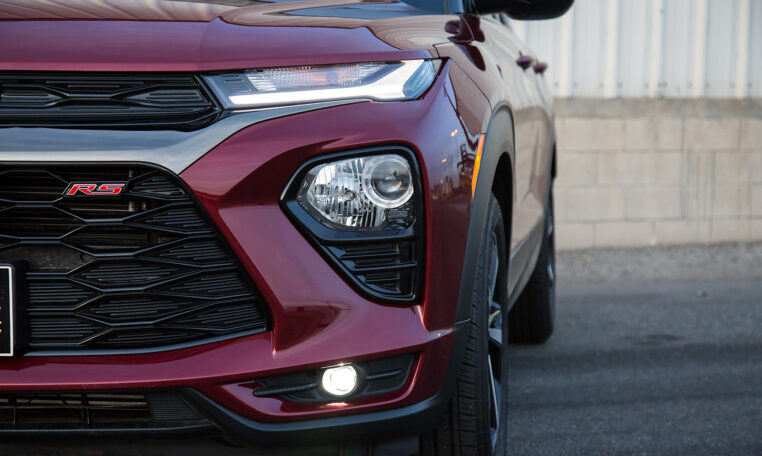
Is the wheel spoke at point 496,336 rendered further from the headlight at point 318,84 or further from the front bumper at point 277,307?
the headlight at point 318,84

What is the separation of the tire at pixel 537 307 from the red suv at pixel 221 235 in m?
2.35

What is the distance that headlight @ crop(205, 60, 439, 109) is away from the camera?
1.87 m

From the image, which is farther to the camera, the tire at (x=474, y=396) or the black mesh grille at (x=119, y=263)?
the tire at (x=474, y=396)

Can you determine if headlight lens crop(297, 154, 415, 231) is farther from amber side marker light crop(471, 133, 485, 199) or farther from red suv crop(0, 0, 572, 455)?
amber side marker light crop(471, 133, 485, 199)

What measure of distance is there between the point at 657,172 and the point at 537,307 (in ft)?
10.1

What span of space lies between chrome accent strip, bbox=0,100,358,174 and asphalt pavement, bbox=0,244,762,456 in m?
0.58

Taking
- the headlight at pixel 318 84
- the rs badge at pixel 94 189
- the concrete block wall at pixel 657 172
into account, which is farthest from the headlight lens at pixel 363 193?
the concrete block wall at pixel 657 172

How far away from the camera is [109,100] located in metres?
1.83

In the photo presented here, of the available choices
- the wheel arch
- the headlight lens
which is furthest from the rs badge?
the wheel arch

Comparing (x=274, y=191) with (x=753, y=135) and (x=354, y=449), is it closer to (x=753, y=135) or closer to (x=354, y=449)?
(x=354, y=449)

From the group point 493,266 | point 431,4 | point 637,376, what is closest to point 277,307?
point 493,266

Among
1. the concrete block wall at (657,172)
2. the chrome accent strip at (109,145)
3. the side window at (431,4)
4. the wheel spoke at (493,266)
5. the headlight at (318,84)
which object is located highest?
the side window at (431,4)

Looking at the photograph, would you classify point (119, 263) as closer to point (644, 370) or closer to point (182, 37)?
point (182, 37)

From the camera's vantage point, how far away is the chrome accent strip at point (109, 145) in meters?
1.76
